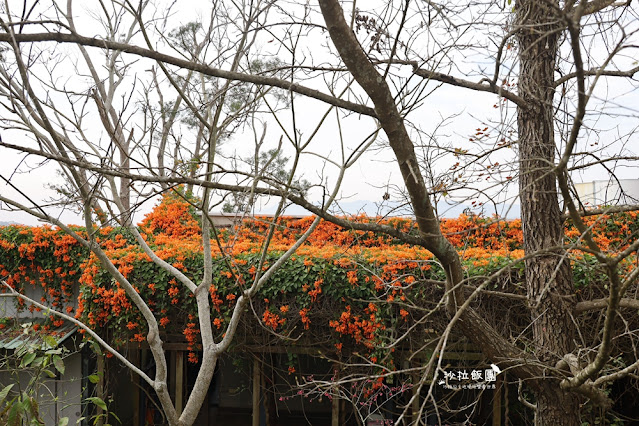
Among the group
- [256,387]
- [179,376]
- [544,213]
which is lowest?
[256,387]

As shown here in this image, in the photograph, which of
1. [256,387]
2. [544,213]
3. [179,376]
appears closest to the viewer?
[544,213]

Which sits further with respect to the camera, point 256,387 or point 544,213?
point 256,387

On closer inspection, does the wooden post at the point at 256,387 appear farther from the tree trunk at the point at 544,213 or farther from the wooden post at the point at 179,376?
the tree trunk at the point at 544,213

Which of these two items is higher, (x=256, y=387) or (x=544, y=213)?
(x=544, y=213)

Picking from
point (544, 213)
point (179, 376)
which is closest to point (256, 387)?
point (179, 376)

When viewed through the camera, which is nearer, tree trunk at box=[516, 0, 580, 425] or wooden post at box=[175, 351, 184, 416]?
tree trunk at box=[516, 0, 580, 425]

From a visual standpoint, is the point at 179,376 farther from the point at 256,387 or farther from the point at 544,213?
the point at 544,213

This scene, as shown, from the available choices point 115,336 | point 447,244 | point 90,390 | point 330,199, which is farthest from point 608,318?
point 90,390

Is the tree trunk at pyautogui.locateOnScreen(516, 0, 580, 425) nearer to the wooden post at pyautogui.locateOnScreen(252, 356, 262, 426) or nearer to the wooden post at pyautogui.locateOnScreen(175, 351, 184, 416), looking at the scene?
the wooden post at pyautogui.locateOnScreen(252, 356, 262, 426)

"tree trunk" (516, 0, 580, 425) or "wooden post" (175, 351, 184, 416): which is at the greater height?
"tree trunk" (516, 0, 580, 425)

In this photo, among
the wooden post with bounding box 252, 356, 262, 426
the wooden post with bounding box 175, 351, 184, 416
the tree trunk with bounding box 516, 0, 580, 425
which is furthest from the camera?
the wooden post with bounding box 175, 351, 184, 416

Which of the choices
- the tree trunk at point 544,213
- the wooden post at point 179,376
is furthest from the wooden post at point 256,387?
the tree trunk at point 544,213

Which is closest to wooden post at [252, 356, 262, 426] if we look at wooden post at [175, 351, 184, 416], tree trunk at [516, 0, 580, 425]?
wooden post at [175, 351, 184, 416]

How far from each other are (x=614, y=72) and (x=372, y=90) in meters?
1.74
